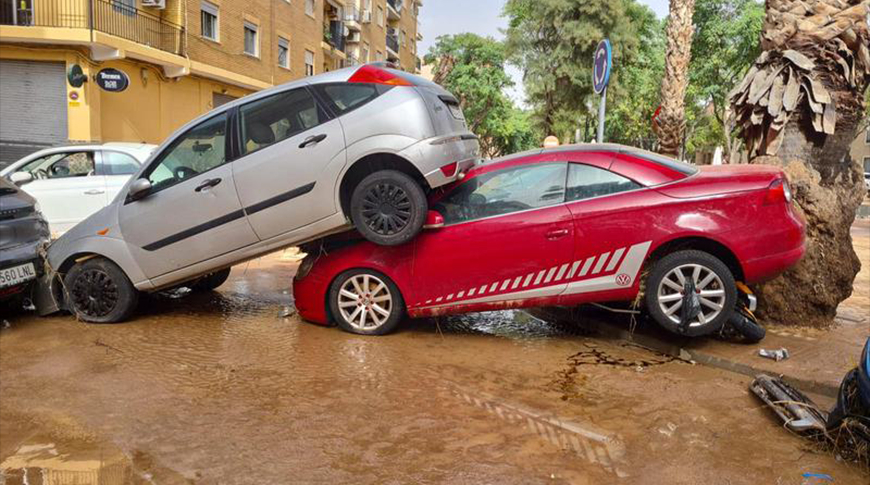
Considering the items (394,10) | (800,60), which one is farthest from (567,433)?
(394,10)

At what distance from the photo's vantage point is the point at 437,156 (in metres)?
5.16

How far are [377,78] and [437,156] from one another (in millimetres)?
853

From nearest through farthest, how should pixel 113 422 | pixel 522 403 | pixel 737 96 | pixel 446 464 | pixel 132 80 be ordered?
1. pixel 446 464
2. pixel 113 422
3. pixel 522 403
4. pixel 737 96
5. pixel 132 80

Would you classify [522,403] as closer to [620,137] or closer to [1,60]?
[1,60]

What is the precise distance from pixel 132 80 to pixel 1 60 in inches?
Answer: 122

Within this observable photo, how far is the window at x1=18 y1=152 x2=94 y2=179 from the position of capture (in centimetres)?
955

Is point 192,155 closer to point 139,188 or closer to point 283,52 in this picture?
point 139,188

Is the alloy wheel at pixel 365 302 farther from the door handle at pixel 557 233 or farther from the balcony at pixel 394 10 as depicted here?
the balcony at pixel 394 10

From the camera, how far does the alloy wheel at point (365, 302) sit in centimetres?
566

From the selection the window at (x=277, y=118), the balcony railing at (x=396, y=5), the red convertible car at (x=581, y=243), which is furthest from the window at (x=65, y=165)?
the balcony railing at (x=396, y=5)

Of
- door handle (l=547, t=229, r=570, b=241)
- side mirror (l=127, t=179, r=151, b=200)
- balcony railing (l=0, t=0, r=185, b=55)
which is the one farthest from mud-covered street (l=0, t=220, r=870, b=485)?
balcony railing (l=0, t=0, r=185, b=55)

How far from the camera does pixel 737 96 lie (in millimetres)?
6699

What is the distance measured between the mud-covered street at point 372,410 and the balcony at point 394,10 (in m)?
45.0

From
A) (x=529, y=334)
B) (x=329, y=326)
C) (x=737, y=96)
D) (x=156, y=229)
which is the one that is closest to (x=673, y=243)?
(x=529, y=334)
